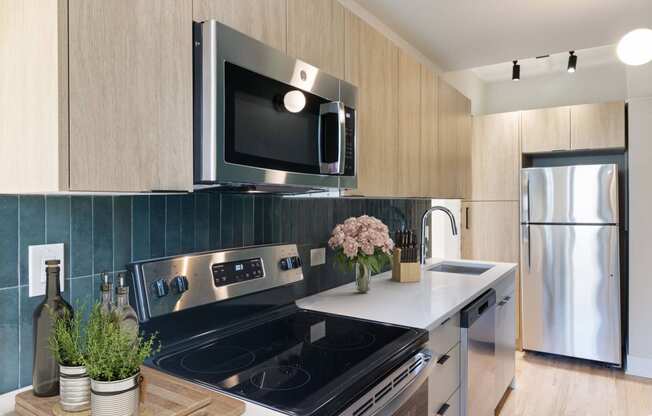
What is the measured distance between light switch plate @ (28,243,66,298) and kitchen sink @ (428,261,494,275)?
2.21 m

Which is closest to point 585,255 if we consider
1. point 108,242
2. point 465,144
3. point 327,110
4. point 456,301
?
point 465,144

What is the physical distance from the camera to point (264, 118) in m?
1.20

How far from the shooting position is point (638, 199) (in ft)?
10.7

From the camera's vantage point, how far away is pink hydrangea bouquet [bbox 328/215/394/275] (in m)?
1.96

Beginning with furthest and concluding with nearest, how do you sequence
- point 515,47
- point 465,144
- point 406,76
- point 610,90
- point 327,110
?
point 610,90, point 465,144, point 515,47, point 406,76, point 327,110

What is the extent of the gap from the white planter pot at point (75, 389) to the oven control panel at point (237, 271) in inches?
22.4

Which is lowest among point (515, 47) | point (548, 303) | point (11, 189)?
point (548, 303)

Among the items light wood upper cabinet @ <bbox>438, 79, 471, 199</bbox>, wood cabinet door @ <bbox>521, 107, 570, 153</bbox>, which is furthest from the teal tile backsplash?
wood cabinet door @ <bbox>521, 107, 570, 153</bbox>

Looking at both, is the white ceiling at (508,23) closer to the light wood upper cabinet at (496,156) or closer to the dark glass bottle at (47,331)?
the light wood upper cabinet at (496,156)

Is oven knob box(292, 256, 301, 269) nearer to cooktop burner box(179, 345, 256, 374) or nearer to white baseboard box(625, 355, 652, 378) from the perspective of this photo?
cooktop burner box(179, 345, 256, 374)

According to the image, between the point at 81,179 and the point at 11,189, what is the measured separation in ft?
0.68

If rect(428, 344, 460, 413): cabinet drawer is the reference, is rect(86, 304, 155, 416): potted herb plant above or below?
above

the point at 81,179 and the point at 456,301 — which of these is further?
the point at 456,301

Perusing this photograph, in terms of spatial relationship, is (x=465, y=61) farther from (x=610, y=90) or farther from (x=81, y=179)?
(x=81, y=179)
